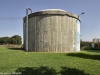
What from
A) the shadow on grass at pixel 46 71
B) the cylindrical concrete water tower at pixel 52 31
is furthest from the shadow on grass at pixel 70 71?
the cylindrical concrete water tower at pixel 52 31

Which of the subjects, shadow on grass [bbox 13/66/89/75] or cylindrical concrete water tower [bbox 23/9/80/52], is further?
cylindrical concrete water tower [bbox 23/9/80/52]

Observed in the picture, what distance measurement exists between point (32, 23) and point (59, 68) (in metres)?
8.26

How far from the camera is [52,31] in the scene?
12.8m

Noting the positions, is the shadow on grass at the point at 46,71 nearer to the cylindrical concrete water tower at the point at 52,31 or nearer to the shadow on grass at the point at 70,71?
the shadow on grass at the point at 70,71

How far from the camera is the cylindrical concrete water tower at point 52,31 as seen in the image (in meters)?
12.8

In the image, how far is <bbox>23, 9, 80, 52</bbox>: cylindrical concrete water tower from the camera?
12797 mm

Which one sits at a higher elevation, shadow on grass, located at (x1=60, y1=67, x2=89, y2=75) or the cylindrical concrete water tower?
the cylindrical concrete water tower

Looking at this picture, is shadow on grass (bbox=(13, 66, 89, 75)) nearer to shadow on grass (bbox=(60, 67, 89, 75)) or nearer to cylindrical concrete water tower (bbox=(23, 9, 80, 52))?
shadow on grass (bbox=(60, 67, 89, 75))

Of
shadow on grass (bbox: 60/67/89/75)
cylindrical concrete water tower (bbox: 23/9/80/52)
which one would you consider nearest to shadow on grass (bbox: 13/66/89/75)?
shadow on grass (bbox: 60/67/89/75)

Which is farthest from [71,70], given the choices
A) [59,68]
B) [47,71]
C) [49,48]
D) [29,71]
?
[49,48]

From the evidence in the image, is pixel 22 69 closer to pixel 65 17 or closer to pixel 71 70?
pixel 71 70

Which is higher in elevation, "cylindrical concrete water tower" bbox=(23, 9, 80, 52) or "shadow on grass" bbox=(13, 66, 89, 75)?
"cylindrical concrete water tower" bbox=(23, 9, 80, 52)

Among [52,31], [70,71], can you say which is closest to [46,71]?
[70,71]

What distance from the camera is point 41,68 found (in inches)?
245
